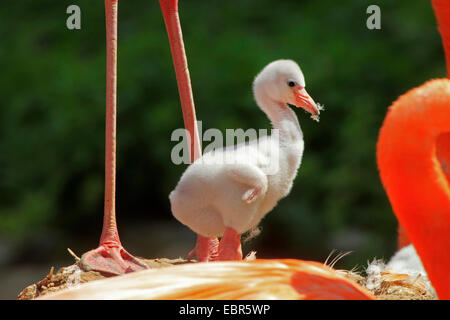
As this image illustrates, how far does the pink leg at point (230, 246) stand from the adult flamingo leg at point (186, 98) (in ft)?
0.79

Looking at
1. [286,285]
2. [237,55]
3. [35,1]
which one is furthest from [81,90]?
[286,285]

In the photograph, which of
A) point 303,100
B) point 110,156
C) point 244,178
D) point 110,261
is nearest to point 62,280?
point 110,261

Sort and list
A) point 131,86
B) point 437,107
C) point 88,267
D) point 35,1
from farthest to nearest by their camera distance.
Answer: point 35,1, point 131,86, point 88,267, point 437,107

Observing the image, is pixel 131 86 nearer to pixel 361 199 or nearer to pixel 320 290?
pixel 361 199

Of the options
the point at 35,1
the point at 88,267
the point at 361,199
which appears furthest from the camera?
the point at 35,1

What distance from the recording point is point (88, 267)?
2271 millimetres

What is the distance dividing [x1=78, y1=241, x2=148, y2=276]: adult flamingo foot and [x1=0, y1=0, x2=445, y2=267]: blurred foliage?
87.9 inches

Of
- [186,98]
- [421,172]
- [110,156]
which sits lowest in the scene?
[421,172]

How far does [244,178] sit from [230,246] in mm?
175

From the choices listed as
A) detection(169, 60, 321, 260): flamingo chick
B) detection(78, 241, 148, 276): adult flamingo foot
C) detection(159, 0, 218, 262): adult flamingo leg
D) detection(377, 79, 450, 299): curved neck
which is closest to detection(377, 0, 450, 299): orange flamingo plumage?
detection(377, 79, 450, 299): curved neck

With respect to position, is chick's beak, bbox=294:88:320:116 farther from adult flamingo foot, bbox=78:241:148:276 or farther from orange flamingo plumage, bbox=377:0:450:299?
adult flamingo foot, bbox=78:241:148:276

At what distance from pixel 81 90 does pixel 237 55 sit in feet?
3.10

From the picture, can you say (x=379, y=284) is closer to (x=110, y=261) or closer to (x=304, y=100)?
(x=304, y=100)

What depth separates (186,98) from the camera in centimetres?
240
